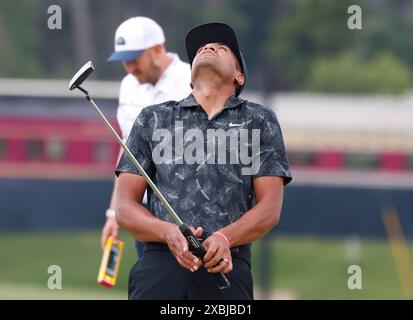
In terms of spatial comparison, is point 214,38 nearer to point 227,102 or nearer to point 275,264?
point 227,102

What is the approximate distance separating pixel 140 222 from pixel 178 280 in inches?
10.8

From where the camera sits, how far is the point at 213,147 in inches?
218

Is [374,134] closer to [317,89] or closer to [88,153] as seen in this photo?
[317,89]

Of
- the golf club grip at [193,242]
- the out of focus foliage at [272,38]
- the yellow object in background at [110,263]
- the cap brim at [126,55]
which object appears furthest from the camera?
the out of focus foliage at [272,38]

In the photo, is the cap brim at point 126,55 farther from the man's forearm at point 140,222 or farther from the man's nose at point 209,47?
the man's forearm at point 140,222

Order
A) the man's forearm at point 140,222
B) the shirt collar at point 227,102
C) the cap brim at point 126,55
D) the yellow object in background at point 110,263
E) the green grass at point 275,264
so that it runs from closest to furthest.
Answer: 1. the man's forearm at point 140,222
2. the shirt collar at point 227,102
3. the yellow object in background at point 110,263
4. the cap brim at point 126,55
5. the green grass at point 275,264

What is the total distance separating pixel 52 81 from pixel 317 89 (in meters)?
6.86

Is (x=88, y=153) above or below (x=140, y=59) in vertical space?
above

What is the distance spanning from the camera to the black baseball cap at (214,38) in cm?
579

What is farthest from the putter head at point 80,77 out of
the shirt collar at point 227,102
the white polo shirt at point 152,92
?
the white polo shirt at point 152,92

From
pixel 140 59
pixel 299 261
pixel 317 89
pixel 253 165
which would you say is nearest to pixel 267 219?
pixel 253 165

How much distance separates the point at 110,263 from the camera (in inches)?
304

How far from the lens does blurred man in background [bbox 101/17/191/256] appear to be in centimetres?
772

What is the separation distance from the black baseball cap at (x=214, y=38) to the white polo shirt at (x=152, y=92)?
1751 mm
